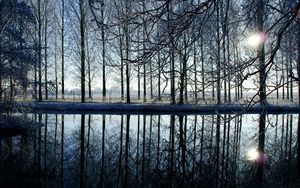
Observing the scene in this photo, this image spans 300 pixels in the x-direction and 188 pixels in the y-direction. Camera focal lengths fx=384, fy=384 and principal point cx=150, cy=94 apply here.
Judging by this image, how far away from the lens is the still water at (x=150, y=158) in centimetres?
1014

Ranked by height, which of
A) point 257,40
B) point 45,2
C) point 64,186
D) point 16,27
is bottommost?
point 64,186

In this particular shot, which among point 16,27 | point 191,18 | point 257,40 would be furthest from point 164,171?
point 16,27

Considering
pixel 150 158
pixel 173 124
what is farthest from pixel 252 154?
pixel 173 124

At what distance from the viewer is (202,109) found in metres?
29.5

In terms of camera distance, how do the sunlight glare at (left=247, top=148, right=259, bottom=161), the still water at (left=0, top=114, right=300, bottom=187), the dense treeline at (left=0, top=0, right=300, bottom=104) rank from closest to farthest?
1. the dense treeline at (left=0, top=0, right=300, bottom=104)
2. the still water at (left=0, top=114, right=300, bottom=187)
3. the sunlight glare at (left=247, top=148, right=259, bottom=161)

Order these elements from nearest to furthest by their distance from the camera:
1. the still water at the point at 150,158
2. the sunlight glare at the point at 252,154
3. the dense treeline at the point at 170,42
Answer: the dense treeline at the point at 170,42 → the still water at the point at 150,158 → the sunlight glare at the point at 252,154

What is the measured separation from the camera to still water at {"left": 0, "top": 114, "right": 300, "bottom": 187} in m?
10.1

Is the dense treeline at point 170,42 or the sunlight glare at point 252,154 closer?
the dense treeline at point 170,42

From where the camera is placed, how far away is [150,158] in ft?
42.2

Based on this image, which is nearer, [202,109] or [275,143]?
[275,143]

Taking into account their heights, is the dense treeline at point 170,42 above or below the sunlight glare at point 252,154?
above

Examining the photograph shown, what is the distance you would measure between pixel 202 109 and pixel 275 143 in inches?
540

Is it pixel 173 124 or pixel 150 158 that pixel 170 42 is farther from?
pixel 173 124

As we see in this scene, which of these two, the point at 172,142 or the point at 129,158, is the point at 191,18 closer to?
the point at 129,158
